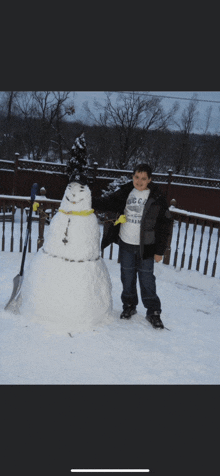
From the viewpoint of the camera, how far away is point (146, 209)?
320 cm

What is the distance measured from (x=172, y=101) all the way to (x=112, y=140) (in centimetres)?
303

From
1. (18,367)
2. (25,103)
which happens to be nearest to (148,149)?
(25,103)

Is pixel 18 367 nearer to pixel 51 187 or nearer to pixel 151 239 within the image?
pixel 151 239

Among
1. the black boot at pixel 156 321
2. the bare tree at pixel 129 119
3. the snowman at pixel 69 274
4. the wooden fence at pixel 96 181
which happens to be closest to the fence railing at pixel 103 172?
the wooden fence at pixel 96 181

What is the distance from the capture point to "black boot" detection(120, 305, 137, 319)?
349 cm

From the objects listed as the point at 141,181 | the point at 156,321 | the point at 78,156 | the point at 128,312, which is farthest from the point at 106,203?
the point at 78,156

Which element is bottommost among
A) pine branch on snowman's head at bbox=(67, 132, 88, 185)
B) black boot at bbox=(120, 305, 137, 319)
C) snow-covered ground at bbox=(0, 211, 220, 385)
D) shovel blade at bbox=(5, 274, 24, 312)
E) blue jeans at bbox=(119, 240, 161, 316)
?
snow-covered ground at bbox=(0, 211, 220, 385)

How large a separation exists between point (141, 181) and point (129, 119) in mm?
11306

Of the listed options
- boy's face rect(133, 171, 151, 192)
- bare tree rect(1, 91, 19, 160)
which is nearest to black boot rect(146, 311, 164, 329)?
boy's face rect(133, 171, 151, 192)

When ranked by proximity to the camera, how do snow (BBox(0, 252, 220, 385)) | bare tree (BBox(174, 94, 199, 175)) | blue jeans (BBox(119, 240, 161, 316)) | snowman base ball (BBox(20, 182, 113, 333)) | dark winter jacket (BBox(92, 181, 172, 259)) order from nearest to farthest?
snow (BBox(0, 252, 220, 385)), snowman base ball (BBox(20, 182, 113, 333)), dark winter jacket (BBox(92, 181, 172, 259)), blue jeans (BBox(119, 240, 161, 316)), bare tree (BBox(174, 94, 199, 175))

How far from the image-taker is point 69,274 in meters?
2.99

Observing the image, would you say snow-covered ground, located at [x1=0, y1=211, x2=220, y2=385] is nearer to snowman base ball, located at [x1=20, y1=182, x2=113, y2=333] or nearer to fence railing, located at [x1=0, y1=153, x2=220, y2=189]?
snowman base ball, located at [x1=20, y1=182, x2=113, y2=333]

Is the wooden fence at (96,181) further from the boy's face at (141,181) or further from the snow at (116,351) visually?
the boy's face at (141,181)

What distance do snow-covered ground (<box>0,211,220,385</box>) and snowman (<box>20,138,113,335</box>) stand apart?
4.6 inches
